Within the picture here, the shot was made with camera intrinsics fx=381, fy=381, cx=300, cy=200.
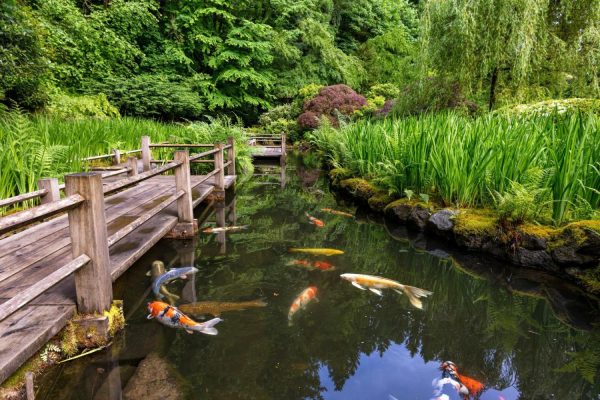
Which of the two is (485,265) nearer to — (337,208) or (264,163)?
(337,208)

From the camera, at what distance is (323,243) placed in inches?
186

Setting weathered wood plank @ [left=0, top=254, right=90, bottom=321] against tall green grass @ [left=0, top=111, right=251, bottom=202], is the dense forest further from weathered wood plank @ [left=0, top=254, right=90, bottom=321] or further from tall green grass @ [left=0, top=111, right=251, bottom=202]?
weathered wood plank @ [left=0, top=254, right=90, bottom=321]

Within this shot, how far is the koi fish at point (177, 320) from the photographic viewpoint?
2.64 meters

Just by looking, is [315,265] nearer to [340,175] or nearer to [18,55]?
[340,175]

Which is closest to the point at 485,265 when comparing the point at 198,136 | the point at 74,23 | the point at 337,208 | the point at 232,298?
the point at 232,298

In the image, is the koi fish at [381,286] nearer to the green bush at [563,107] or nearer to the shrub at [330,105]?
the green bush at [563,107]

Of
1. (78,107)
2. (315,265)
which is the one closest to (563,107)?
(315,265)

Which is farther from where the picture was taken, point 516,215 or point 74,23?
point 74,23

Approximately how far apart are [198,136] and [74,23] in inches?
223

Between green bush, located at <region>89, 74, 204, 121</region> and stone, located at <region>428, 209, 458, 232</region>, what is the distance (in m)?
13.7

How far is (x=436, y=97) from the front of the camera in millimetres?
9984

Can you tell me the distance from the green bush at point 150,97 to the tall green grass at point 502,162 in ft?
40.1

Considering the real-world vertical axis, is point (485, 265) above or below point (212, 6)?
below

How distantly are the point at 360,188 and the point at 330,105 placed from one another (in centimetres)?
1114
